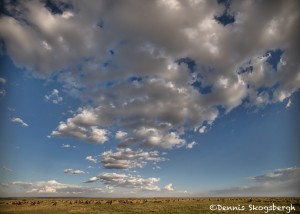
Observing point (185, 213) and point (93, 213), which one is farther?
point (93, 213)

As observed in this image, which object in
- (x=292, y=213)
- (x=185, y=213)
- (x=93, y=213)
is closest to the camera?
(x=292, y=213)

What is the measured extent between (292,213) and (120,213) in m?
26.7

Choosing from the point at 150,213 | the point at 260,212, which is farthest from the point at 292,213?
the point at 150,213

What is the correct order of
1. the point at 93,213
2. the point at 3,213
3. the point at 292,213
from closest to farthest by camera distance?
1. the point at 292,213
2. the point at 93,213
3. the point at 3,213

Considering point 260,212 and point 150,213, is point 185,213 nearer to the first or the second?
point 150,213

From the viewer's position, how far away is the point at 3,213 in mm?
47750

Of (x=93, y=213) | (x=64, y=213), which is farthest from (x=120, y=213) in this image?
(x=64, y=213)

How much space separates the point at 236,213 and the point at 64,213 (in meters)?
29.3

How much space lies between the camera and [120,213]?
4294 centimetres

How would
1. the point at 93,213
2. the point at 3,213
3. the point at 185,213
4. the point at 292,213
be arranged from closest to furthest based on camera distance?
the point at 292,213 → the point at 185,213 → the point at 93,213 → the point at 3,213

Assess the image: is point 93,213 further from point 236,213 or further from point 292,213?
point 292,213

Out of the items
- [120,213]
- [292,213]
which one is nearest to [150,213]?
[120,213]

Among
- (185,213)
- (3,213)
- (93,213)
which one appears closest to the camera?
(185,213)

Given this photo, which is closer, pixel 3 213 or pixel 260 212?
pixel 260 212
